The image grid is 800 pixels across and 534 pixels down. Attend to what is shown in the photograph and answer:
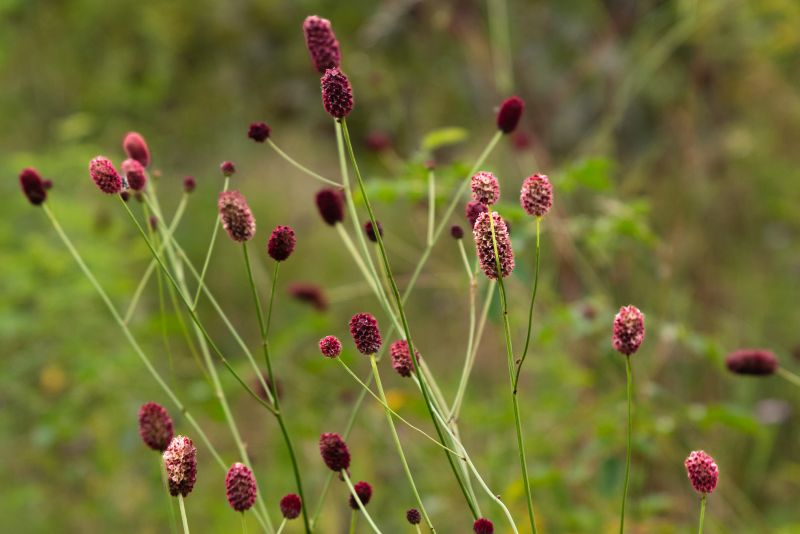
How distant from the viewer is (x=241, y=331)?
381cm

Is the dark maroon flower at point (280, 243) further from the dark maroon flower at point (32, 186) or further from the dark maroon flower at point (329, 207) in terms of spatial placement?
the dark maroon flower at point (32, 186)

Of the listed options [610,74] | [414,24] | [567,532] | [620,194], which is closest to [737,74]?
[610,74]

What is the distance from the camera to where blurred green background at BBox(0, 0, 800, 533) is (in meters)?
1.75

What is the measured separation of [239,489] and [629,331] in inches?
9.7

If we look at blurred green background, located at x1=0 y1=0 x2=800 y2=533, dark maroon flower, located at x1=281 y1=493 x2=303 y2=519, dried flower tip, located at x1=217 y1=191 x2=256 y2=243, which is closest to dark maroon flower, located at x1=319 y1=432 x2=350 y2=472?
dark maroon flower, located at x1=281 y1=493 x2=303 y2=519

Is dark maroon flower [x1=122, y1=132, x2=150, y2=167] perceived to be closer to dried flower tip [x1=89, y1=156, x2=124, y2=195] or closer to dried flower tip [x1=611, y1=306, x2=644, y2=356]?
dried flower tip [x1=89, y1=156, x2=124, y2=195]

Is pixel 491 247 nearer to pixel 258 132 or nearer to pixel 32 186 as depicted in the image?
pixel 258 132

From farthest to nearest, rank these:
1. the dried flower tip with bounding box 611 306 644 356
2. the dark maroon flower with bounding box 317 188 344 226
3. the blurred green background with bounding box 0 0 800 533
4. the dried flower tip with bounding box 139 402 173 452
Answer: the blurred green background with bounding box 0 0 800 533
the dark maroon flower with bounding box 317 188 344 226
the dried flower tip with bounding box 139 402 173 452
the dried flower tip with bounding box 611 306 644 356

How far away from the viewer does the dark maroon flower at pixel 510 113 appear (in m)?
0.77

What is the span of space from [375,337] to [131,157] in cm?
31

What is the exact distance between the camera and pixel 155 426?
605mm

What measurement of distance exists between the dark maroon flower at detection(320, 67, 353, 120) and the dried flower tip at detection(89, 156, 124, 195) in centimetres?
16

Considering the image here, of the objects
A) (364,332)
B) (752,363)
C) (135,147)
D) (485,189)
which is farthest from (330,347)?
(752,363)

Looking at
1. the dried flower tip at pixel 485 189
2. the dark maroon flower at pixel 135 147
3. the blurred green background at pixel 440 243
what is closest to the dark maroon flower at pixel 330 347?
the dried flower tip at pixel 485 189
